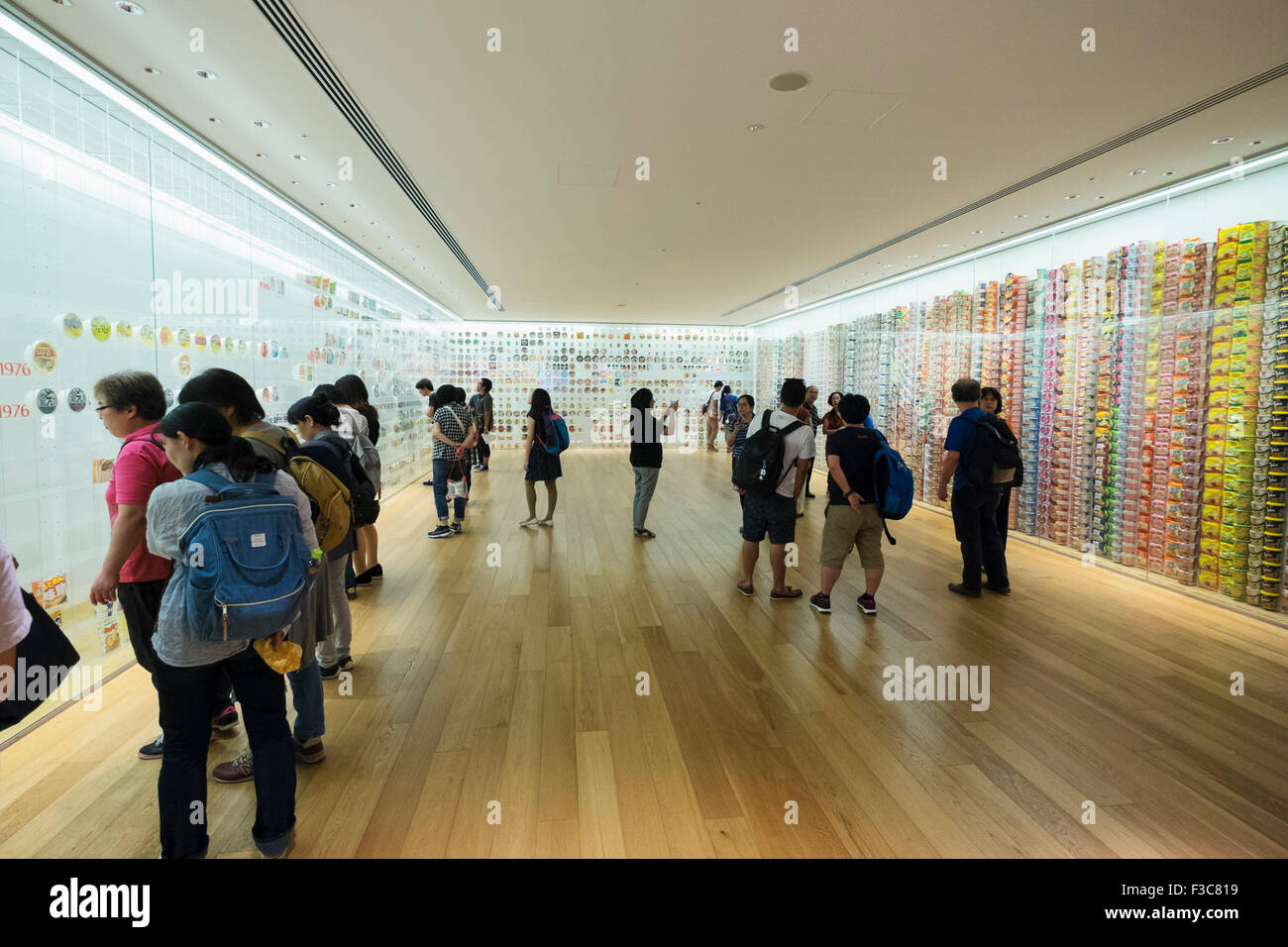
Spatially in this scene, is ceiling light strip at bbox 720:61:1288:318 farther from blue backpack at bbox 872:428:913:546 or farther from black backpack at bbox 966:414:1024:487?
blue backpack at bbox 872:428:913:546

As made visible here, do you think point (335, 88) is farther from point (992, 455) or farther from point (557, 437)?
point (992, 455)

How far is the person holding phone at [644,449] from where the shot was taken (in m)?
7.18

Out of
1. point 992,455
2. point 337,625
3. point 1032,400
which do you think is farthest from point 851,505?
point 1032,400

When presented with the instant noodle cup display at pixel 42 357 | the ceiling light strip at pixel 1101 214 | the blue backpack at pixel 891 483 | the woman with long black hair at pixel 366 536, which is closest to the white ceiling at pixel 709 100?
the ceiling light strip at pixel 1101 214

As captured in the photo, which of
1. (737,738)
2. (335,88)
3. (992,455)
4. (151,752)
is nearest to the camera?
(151,752)

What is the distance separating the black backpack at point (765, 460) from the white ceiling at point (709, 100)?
224 cm

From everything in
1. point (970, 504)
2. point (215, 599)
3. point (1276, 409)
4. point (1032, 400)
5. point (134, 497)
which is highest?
point (1032, 400)

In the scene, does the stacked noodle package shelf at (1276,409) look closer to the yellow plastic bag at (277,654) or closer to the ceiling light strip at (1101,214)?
the ceiling light strip at (1101,214)

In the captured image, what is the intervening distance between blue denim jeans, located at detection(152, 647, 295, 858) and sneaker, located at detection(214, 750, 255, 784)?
0.52 metres

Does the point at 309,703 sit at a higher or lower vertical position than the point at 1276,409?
lower

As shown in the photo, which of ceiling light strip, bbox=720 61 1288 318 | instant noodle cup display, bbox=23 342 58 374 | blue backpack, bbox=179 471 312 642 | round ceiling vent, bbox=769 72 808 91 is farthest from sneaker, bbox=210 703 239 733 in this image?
ceiling light strip, bbox=720 61 1288 318

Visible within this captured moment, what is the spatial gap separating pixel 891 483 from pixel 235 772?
434cm

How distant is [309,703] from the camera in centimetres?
304
